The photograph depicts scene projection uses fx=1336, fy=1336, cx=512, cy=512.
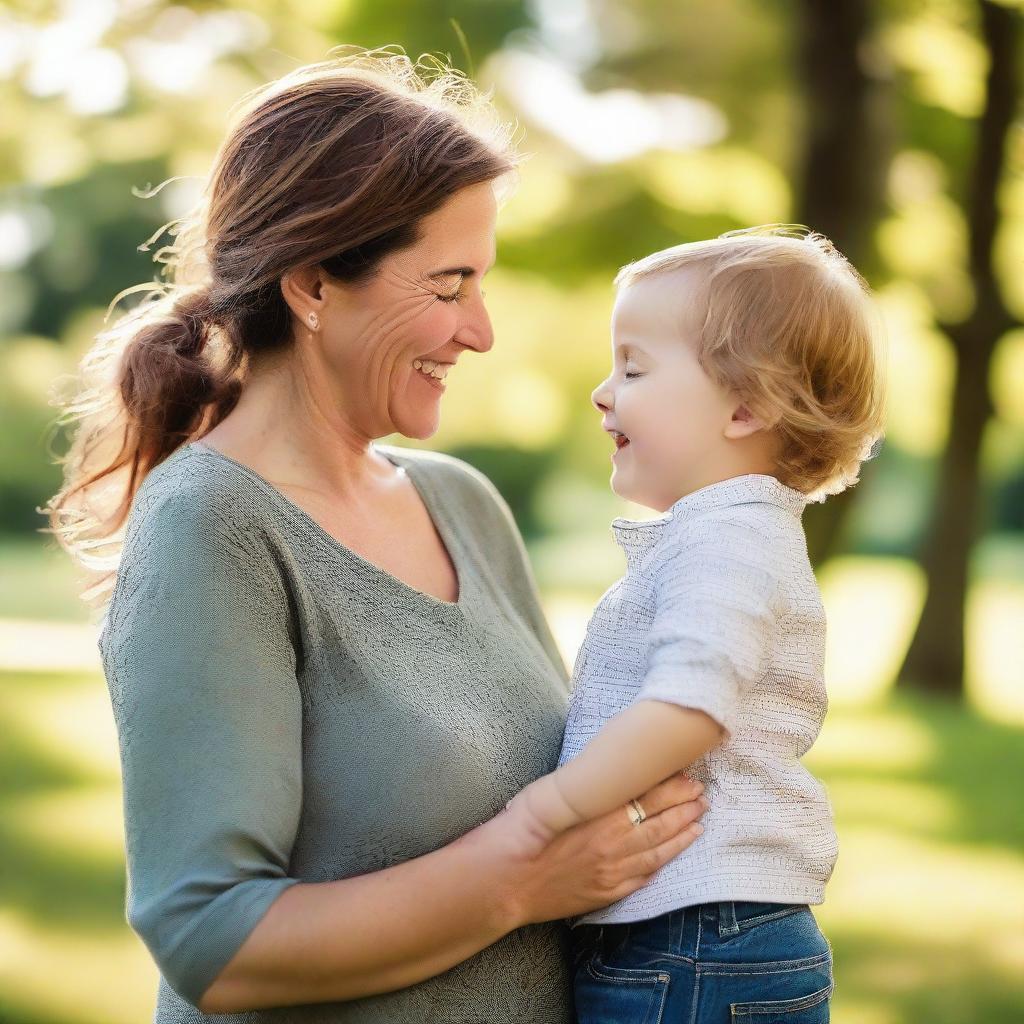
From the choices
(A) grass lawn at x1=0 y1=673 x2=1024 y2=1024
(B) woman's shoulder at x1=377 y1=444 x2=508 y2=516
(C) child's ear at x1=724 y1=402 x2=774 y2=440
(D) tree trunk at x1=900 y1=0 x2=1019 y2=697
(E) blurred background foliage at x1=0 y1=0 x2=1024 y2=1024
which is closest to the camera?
(C) child's ear at x1=724 y1=402 x2=774 y2=440

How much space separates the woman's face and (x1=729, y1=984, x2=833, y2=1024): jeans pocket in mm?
843

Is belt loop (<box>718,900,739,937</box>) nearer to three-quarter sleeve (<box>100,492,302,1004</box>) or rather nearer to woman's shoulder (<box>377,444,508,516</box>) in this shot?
three-quarter sleeve (<box>100,492,302,1004</box>)

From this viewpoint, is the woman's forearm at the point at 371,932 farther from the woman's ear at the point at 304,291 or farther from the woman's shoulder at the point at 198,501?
the woman's ear at the point at 304,291

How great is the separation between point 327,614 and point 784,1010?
2.32 ft

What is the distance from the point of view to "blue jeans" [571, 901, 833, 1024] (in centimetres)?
154

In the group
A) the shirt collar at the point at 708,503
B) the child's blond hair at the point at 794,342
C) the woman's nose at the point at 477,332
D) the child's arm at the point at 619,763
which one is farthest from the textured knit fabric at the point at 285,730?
the child's blond hair at the point at 794,342

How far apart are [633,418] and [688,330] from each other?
0.13m

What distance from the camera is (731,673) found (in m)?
1.48

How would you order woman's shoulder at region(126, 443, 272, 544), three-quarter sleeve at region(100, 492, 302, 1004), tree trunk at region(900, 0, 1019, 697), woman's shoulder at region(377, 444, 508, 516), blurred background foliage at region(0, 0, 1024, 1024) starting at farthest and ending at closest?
tree trunk at region(900, 0, 1019, 697) → blurred background foliage at region(0, 0, 1024, 1024) → woman's shoulder at region(377, 444, 508, 516) → woman's shoulder at region(126, 443, 272, 544) → three-quarter sleeve at region(100, 492, 302, 1004)

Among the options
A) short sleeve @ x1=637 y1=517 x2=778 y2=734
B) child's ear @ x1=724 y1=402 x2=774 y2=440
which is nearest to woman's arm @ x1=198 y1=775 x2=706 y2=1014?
short sleeve @ x1=637 y1=517 x2=778 y2=734

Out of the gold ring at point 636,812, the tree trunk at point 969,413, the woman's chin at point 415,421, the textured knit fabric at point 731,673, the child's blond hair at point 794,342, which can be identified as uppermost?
the tree trunk at point 969,413

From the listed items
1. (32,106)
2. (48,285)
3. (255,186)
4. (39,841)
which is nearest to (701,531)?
(255,186)

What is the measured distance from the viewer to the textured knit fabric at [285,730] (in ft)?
4.46

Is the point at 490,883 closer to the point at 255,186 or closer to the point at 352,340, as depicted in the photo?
the point at 352,340
